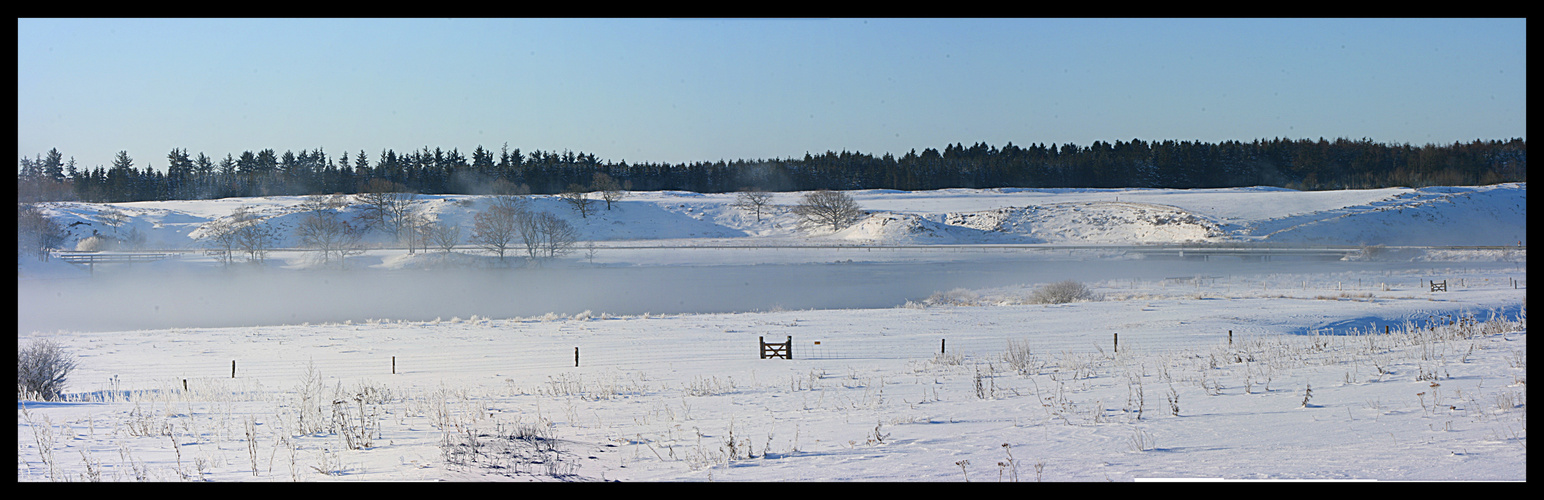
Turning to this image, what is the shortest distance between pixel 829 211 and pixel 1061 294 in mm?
54723

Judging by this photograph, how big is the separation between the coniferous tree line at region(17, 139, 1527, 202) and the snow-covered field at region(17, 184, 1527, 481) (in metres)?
63.2

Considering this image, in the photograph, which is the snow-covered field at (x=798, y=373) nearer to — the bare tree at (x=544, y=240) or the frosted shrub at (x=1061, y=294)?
the frosted shrub at (x=1061, y=294)

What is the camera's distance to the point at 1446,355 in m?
12.0

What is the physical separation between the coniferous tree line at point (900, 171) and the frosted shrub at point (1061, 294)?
76237 millimetres

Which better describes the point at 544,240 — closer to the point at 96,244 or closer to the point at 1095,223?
the point at 96,244

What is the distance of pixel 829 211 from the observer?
90688mm

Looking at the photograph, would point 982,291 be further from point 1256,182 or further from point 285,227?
point 1256,182

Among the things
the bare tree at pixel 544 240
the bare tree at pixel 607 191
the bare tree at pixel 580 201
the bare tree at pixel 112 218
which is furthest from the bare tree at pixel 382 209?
the bare tree at pixel 607 191

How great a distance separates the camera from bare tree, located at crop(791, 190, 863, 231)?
291 ft

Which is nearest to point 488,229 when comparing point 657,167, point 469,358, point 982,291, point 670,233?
point 670,233

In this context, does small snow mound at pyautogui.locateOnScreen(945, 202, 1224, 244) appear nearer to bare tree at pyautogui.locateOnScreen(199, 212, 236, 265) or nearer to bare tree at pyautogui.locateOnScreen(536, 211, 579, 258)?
bare tree at pyautogui.locateOnScreen(536, 211, 579, 258)

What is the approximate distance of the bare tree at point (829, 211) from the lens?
88562 mm

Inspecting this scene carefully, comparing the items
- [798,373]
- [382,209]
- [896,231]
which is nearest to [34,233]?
[382,209]
